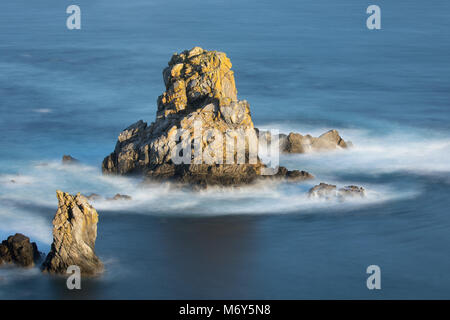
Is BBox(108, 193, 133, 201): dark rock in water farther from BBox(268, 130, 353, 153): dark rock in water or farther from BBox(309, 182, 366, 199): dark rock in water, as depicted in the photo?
BBox(268, 130, 353, 153): dark rock in water

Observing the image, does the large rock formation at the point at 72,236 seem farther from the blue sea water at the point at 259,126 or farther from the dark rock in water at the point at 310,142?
the dark rock in water at the point at 310,142

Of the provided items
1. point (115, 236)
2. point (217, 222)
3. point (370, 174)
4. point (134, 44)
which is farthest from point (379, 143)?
point (134, 44)

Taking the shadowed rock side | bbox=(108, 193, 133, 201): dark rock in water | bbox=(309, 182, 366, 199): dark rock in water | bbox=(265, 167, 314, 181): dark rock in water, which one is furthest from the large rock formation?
bbox=(265, 167, 314, 181): dark rock in water

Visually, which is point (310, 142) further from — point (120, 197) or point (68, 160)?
point (68, 160)

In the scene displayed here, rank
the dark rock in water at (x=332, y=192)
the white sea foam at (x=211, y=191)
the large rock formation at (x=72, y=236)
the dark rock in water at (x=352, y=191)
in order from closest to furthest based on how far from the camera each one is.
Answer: the large rock formation at (x=72, y=236) < the white sea foam at (x=211, y=191) < the dark rock in water at (x=332, y=192) < the dark rock in water at (x=352, y=191)

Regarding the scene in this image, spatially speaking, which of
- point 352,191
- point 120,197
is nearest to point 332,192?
point 352,191

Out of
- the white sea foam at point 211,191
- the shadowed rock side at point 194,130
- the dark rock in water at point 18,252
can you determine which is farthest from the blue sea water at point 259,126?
the shadowed rock side at point 194,130

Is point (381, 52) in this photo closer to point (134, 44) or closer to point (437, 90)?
point (437, 90)
